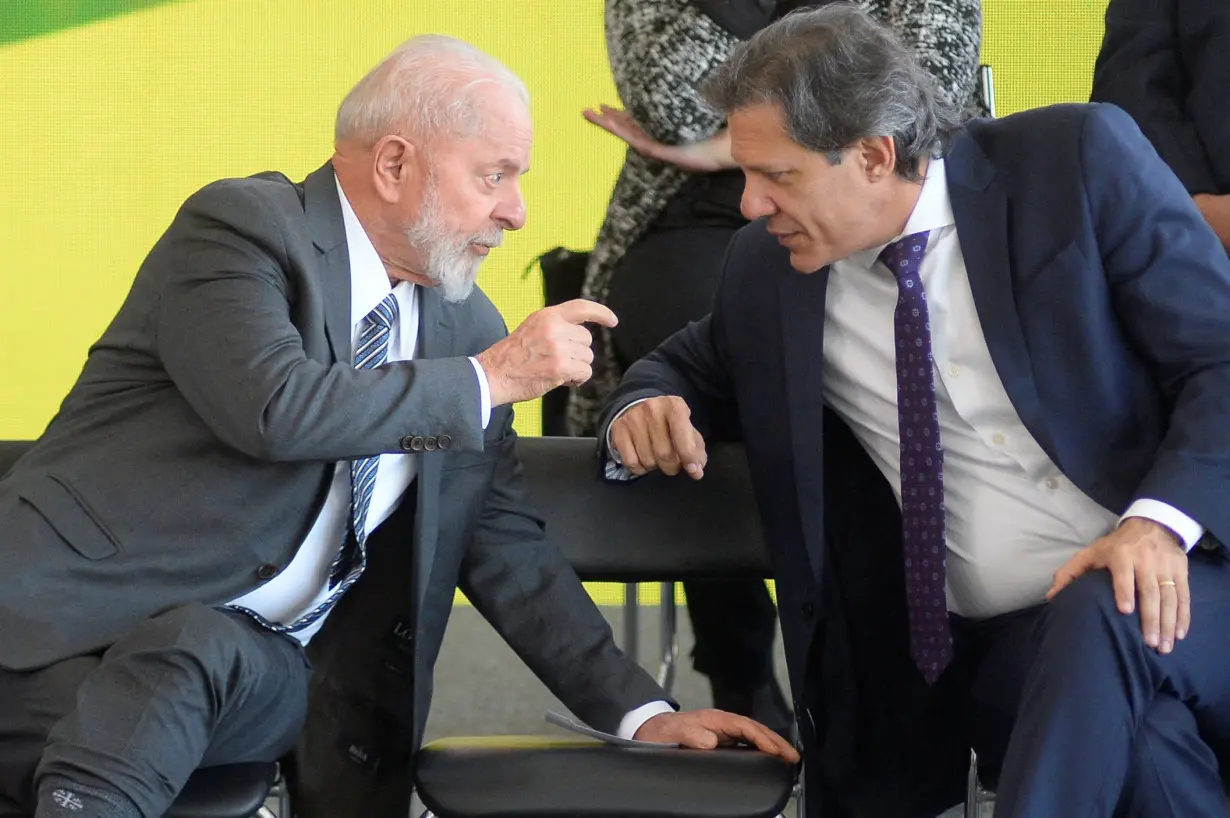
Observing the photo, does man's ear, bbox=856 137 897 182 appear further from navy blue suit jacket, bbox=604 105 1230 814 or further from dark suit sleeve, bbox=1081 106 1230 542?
dark suit sleeve, bbox=1081 106 1230 542

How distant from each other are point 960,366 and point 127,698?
1.11m

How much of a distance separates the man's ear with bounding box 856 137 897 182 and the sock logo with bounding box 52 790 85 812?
3.98 feet

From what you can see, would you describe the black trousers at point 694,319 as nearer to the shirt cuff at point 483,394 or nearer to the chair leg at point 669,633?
the chair leg at point 669,633

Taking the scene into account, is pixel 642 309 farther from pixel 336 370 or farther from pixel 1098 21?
pixel 1098 21

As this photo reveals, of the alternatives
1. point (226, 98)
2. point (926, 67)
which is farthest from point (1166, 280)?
point (226, 98)

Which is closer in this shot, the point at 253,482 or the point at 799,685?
the point at 253,482

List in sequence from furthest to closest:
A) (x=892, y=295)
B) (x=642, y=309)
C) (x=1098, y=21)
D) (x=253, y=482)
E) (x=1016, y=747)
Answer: (x=1098, y=21) → (x=642, y=309) → (x=892, y=295) → (x=253, y=482) → (x=1016, y=747)

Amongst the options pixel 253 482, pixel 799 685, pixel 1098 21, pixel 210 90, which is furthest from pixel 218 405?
pixel 1098 21

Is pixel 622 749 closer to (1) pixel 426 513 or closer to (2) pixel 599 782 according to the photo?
(2) pixel 599 782

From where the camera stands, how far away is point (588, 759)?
1785mm

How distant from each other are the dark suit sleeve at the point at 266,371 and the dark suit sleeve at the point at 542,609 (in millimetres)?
341

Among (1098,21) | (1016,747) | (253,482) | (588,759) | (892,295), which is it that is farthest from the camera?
(1098,21)

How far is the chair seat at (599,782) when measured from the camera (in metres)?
1.71

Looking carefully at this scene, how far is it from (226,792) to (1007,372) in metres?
1.07
